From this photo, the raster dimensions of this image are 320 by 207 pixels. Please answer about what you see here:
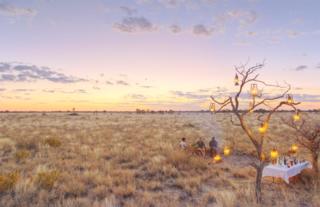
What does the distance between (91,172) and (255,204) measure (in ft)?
20.4

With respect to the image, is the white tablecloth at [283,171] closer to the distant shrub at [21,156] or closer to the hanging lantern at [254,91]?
the hanging lantern at [254,91]

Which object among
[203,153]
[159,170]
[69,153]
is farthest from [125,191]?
[69,153]

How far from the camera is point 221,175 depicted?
37.3 ft

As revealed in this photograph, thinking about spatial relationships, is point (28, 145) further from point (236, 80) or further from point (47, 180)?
point (236, 80)

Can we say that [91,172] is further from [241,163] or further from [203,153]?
[241,163]

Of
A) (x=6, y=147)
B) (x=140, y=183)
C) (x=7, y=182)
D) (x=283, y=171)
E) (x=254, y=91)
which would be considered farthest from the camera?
(x=6, y=147)

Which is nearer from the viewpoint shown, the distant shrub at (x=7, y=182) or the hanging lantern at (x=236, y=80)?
the hanging lantern at (x=236, y=80)

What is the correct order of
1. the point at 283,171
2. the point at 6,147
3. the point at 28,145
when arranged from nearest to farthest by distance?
1. the point at 283,171
2. the point at 6,147
3. the point at 28,145

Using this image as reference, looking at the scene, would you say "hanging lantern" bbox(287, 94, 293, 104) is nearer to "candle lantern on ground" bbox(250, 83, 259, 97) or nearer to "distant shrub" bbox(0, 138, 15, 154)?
"candle lantern on ground" bbox(250, 83, 259, 97)

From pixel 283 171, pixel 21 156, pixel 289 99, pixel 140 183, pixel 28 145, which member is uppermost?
pixel 289 99

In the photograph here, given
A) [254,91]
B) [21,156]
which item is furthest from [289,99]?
[21,156]

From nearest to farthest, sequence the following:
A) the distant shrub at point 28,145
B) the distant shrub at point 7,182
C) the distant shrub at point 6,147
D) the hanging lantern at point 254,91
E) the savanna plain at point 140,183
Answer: the hanging lantern at point 254,91 → the savanna plain at point 140,183 → the distant shrub at point 7,182 → the distant shrub at point 6,147 → the distant shrub at point 28,145

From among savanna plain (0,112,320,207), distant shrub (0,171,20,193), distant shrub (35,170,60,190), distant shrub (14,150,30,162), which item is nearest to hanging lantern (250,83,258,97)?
savanna plain (0,112,320,207)

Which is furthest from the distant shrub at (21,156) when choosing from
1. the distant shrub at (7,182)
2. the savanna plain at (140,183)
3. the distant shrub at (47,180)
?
the distant shrub at (47,180)
